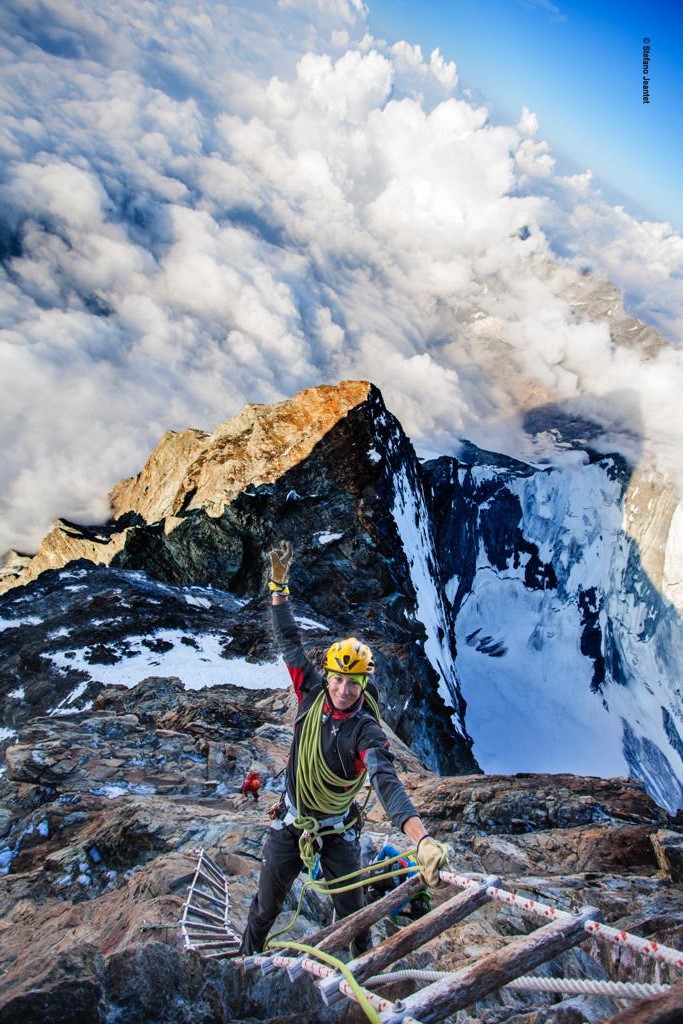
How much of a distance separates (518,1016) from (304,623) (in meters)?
31.2

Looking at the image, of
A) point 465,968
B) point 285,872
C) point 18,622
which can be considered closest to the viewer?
point 465,968

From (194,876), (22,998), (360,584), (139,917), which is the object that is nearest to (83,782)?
(194,876)

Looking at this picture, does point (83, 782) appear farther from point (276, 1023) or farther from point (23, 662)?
point (23, 662)

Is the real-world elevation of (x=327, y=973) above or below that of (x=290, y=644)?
below

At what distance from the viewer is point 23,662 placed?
32.6 meters

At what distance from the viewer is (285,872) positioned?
6.01 metres

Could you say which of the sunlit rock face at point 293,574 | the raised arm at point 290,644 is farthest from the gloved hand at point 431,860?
the sunlit rock face at point 293,574

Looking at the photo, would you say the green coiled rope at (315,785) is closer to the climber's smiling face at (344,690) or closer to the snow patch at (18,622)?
the climber's smiling face at (344,690)

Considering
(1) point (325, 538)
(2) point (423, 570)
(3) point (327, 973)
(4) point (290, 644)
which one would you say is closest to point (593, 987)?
(3) point (327, 973)

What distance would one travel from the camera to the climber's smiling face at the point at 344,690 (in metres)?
5.37

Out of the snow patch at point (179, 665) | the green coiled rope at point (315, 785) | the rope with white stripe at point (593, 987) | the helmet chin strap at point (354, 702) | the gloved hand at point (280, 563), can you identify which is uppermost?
the snow patch at point (179, 665)

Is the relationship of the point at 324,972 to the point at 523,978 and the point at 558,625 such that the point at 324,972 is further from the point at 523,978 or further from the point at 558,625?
the point at 558,625

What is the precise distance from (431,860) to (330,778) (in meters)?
1.51

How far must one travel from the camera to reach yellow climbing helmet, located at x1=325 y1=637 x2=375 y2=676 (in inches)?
211
